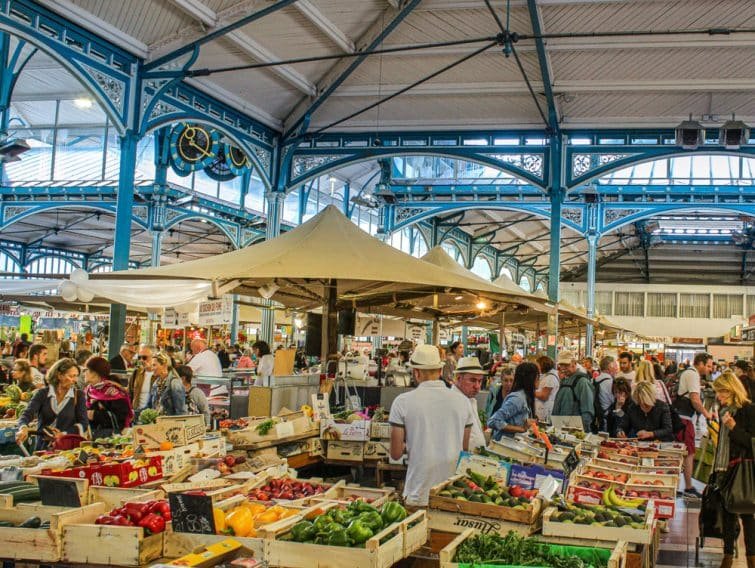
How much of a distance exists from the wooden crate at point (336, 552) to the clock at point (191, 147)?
10.7 meters

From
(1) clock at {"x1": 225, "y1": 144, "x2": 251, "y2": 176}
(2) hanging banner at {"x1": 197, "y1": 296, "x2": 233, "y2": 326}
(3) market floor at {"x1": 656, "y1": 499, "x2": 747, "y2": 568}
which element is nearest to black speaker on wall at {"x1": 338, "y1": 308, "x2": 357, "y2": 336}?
(2) hanging banner at {"x1": 197, "y1": 296, "x2": 233, "y2": 326}

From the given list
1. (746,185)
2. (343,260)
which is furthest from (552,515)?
(746,185)

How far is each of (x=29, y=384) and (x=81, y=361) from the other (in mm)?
899

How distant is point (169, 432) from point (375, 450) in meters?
2.47

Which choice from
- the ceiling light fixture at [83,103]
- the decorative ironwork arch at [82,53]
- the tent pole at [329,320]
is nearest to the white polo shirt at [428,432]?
the tent pole at [329,320]

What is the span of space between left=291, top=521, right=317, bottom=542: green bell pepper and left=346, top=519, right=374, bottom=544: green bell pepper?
188mm

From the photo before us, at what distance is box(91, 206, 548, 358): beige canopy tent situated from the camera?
6.55 m

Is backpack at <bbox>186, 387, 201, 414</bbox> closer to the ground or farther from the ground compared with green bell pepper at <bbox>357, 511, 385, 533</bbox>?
farther from the ground

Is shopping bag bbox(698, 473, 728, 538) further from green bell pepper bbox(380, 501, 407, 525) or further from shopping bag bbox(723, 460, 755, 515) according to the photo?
green bell pepper bbox(380, 501, 407, 525)

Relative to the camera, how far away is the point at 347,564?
11.5 ft

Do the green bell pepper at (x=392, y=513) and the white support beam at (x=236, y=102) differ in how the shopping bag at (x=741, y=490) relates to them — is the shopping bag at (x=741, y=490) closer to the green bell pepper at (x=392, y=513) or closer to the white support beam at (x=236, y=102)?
the green bell pepper at (x=392, y=513)

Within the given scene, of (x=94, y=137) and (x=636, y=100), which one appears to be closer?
(x=636, y=100)

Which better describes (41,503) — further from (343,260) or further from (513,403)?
(513,403)

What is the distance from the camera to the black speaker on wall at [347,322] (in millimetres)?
10086
